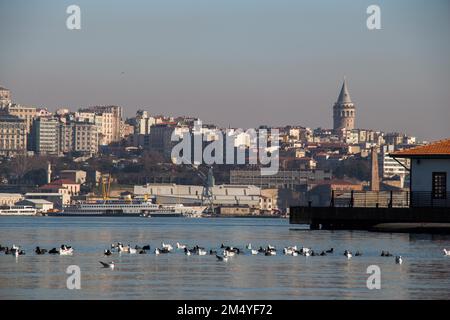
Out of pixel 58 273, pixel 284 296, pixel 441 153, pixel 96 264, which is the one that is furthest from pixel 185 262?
pixel 441 153

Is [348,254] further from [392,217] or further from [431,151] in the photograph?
[392,217]

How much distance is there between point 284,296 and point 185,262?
37.4 ft

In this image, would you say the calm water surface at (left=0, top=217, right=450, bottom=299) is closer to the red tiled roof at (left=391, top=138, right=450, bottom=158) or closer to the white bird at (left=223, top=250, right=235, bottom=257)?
the white bird at (left=223, top=250, right=235, bottom=257)

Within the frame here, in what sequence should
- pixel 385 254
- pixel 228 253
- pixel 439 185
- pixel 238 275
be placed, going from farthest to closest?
1. pixel 439 185
2. pixel 228 253
3. pixel 385 254
4. pixel 238 275

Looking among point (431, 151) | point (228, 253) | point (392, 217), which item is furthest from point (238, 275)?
point (392, 217)

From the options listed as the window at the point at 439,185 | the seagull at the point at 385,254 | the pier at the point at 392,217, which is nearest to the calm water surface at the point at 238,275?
the seagull at the point at 385,254

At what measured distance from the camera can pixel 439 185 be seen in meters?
52.6

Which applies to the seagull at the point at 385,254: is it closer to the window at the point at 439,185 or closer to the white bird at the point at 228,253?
the white bird at the point at 228,253

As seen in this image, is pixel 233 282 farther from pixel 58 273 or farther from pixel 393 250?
pixel 393 250

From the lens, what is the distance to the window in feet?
172

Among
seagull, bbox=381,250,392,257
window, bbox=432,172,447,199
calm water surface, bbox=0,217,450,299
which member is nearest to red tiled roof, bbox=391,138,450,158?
window, bbox=432,172,447,199

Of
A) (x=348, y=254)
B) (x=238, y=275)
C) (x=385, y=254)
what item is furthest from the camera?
(x=385, y=254)

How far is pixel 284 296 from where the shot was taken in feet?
95.0
